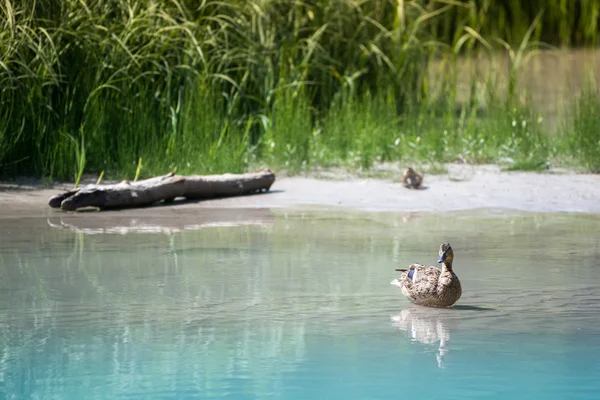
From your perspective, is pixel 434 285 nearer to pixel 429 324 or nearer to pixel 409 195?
pixel 429 324

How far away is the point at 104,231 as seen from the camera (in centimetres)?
855

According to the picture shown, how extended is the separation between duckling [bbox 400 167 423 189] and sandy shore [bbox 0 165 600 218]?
0.22 feet

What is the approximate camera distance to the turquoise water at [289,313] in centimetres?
452

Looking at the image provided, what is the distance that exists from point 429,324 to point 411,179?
5.29 meters

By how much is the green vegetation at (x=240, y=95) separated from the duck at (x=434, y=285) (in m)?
5.51

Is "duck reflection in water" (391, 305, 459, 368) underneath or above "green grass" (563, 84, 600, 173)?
underneath

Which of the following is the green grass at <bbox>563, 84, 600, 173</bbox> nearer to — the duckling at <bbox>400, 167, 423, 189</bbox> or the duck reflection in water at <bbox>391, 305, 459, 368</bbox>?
the duckling at <bbox>400, 167, 423, 189</bbox>

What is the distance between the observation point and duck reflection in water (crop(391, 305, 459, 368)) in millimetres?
5148

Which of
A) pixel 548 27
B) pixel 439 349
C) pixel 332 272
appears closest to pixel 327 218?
pixel 332 272

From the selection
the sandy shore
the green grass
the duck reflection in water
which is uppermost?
the green grass

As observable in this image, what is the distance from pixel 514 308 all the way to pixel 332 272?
1.39 meters

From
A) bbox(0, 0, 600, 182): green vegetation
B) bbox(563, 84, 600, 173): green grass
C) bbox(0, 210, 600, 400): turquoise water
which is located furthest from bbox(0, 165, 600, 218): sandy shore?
bbox(0, 210, 600, 400): turquoise water

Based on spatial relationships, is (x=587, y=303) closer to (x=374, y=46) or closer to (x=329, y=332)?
(x=329, y=332)

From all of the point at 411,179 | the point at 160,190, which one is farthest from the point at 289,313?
the point at 411,179
